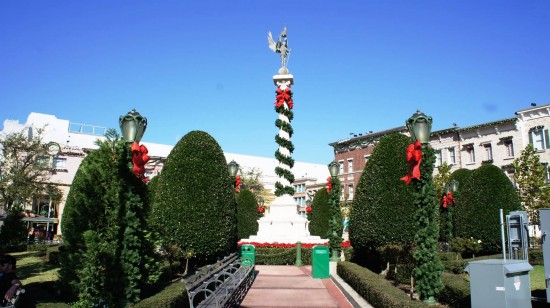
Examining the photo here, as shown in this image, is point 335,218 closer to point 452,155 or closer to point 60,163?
point 452,155

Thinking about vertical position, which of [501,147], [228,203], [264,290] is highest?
[501,147]

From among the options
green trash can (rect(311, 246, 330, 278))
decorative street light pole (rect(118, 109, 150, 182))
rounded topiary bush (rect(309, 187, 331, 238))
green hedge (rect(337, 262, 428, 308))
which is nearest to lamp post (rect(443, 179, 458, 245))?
green trash can (rect(311, 246, 330, 278))

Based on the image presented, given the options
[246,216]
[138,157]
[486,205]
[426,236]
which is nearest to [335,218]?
[486,205]

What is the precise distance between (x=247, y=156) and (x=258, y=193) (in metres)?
16.1

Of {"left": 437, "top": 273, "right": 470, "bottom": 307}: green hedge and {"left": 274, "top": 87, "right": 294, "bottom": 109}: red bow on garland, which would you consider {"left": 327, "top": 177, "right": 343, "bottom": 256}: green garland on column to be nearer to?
{"left": 437, "top": 273, "right": 470, "bottom": 307}: green hedge

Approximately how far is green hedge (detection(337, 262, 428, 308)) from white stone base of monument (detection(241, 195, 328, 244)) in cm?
1043

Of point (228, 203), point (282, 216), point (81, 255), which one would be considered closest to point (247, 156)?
point (282, 216)

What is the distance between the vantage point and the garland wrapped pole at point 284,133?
2839cm

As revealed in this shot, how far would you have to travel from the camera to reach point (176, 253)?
14.2 meters

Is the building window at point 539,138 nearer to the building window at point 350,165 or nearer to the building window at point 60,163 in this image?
the building window at point 350,165

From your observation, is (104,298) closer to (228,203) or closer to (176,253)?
(176,253)

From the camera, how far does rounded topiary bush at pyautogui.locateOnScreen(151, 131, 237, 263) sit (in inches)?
567

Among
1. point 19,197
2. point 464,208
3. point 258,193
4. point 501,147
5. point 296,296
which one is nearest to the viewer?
point 296,296

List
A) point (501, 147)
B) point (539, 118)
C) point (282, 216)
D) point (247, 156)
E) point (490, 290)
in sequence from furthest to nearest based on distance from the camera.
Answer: point (247, 156) → point (501, 147) → point (539, 118) → point (282, 216) → point (490, 290)
